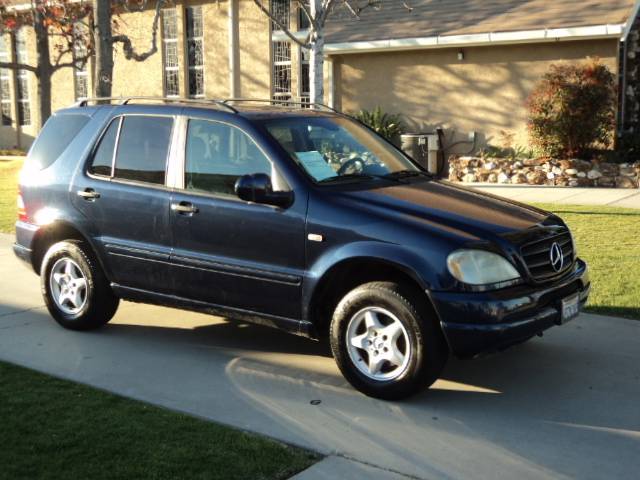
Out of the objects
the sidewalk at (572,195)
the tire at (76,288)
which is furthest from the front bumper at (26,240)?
the sidewalk at (572,195)

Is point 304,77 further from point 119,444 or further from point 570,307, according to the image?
point 119,444

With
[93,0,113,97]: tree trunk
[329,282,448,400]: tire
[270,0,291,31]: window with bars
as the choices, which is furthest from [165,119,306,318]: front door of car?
[270,0,291,31]: window with bars

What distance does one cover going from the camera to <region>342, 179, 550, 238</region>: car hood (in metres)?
5.02

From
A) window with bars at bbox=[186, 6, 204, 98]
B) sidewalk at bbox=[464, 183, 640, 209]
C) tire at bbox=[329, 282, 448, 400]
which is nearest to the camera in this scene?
tire at bbox=[329, 282, 448, 400]

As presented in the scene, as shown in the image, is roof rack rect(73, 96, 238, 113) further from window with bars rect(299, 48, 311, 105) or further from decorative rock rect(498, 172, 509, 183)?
window with bars rect(299, 48, 311, 105)

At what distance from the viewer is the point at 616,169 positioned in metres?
15.3

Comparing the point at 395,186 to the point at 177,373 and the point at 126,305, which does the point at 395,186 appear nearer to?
the point at 177,373

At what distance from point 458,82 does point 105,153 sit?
42.5 ft

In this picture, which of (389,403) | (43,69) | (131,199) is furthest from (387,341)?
(43,69)

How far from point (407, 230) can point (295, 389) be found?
126 cm

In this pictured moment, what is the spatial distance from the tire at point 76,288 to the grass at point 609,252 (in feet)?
13.3

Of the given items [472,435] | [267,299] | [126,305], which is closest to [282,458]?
[472,435]

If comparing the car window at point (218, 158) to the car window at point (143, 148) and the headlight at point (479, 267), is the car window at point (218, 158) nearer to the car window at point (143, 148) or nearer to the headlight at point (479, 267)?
the car window at point (143, 148)

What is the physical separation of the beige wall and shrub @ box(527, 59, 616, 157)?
0.82 m
